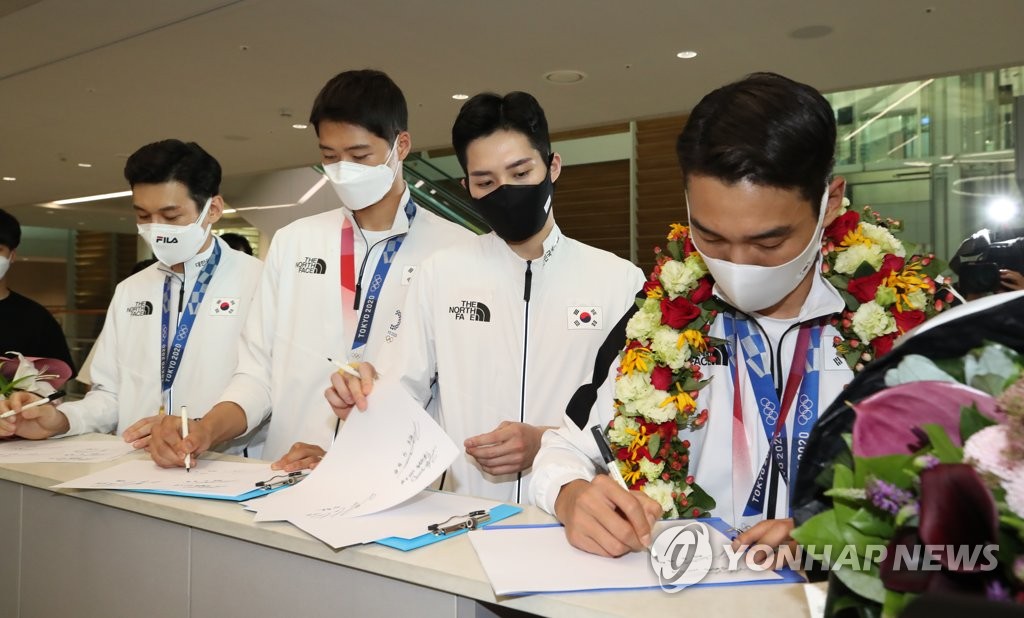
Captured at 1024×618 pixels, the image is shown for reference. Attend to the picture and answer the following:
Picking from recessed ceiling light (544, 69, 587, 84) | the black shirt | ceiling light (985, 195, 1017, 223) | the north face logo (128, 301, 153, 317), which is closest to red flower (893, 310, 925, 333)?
the north face logo (128, 301, 153, 317)

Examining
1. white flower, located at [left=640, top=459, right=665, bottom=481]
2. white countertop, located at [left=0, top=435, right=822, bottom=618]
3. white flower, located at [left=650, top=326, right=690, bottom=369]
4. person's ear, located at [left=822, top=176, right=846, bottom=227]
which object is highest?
person's ear, located at [left=822, top=176, right=846, bottom=227]

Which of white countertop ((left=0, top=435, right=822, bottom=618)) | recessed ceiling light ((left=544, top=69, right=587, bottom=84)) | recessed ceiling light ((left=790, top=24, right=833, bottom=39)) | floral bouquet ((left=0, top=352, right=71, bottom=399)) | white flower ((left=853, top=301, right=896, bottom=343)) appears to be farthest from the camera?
recessed ceiling light ((left=544, top=69, right=587, bottom=84))

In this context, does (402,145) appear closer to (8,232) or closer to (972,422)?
(8,232)

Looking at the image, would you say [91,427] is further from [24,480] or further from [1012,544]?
[1012,544]

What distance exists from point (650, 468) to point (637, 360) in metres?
0.24

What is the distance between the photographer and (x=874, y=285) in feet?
5.46

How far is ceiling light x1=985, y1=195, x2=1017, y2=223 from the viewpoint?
8.62 m

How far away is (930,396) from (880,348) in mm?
1006

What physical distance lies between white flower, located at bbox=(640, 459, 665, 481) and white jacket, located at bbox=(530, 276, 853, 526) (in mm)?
100

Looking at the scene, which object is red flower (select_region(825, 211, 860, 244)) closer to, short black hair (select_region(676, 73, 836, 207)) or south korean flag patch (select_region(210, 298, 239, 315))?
short black hair (select_region(676, 73, 836, 207))

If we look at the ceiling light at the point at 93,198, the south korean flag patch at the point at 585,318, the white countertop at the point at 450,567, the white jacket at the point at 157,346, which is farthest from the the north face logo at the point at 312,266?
the ceiling light at the point at 93,198

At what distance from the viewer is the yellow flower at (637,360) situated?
1734mm

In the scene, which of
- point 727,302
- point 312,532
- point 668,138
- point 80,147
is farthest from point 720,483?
point 80,147

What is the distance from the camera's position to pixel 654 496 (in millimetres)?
1628
